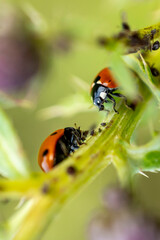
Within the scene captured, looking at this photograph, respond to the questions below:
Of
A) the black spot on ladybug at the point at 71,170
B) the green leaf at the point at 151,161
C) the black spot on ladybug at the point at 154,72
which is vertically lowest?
the green leaf at the point at 151,161

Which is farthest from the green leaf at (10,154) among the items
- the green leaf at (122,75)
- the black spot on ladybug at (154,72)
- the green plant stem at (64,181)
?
the black spot on ladybug at (154,72)

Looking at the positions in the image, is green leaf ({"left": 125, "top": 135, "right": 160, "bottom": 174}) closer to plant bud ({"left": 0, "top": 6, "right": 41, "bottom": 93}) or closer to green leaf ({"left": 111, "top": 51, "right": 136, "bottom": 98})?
green leaf ({"left": 111, "top": 51, "right": 136, "bottom": 98})

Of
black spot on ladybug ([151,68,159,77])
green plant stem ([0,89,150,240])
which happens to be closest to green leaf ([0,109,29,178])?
green plant stem ([0,89,150,240])

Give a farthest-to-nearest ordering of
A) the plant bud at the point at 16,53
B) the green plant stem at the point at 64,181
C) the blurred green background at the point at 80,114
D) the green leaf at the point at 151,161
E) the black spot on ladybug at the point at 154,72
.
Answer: the blurred green background at the point at 80,114, the plant bud at the point at 16,53, the black spot on ladybug at the point at 154,72, the green leaf at the point at 151,161, the green plant stem at the point at 64,181

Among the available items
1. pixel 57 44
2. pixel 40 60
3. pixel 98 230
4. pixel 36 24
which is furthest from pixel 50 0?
pixel 57 44

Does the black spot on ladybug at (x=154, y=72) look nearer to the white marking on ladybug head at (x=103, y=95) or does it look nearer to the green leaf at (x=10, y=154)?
the white marking on ladybug head at (x=103, y=95)

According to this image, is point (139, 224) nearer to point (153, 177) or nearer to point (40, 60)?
point (153, 177)

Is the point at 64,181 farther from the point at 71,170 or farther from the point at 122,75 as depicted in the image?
the point at 122,75

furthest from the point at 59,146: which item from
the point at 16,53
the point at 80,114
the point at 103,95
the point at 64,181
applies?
the point at 80,114
